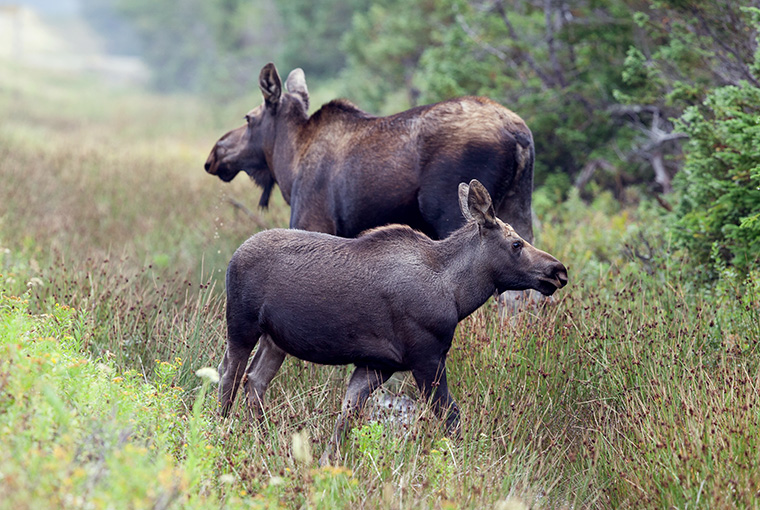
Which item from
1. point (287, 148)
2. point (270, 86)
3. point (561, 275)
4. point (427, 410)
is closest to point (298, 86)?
point (270, 86)

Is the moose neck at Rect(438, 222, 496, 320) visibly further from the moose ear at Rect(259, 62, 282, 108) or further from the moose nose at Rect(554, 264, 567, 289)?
the moose ear at Rect(259, 62, 282, 108)

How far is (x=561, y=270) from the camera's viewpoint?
493 centimetres

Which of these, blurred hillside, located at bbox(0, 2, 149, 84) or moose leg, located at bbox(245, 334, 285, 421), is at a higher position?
moose leg, located at bbox(245, 334, 285, 421)

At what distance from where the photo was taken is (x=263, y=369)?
5.31 metres

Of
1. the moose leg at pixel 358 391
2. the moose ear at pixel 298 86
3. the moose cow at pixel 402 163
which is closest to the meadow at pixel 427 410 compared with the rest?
the moose leg at pixel 358 391

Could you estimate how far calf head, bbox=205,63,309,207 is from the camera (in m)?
7.54

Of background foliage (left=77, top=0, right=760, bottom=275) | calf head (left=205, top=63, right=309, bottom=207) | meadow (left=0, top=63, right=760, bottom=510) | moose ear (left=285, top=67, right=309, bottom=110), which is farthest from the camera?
moose ear (left=285, top=67, right=309, bottom=110)

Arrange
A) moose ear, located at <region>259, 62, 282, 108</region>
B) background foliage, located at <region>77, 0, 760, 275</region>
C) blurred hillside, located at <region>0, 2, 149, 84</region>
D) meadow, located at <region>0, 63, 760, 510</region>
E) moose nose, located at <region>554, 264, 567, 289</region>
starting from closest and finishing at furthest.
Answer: meadow, located at <region>0, 63, 760, 510</region>, moose nose, located at <region>554, 264, 567, 289</region>, background foliage, located at <region>77, 0, 760, 275</region>, moose ear, located at <region>259, 62, 282, 108</region>, blurred hillside, located at <region>0, 2, 149, 84</region>

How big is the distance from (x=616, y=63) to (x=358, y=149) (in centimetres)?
598

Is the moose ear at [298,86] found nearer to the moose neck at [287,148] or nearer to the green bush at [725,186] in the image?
the moose neck at [287,148]

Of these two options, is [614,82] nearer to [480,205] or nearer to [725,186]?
[725,186]

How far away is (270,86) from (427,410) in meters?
4.01

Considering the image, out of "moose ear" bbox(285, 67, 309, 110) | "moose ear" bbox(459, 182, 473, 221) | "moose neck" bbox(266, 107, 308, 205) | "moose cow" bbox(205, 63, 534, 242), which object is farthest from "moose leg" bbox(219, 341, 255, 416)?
"moose ear" bbox(285, 67, 309, 110)

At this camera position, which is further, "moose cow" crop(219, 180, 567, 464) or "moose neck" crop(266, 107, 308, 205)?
"moose neck" crop(266, 107, 308, 205)
